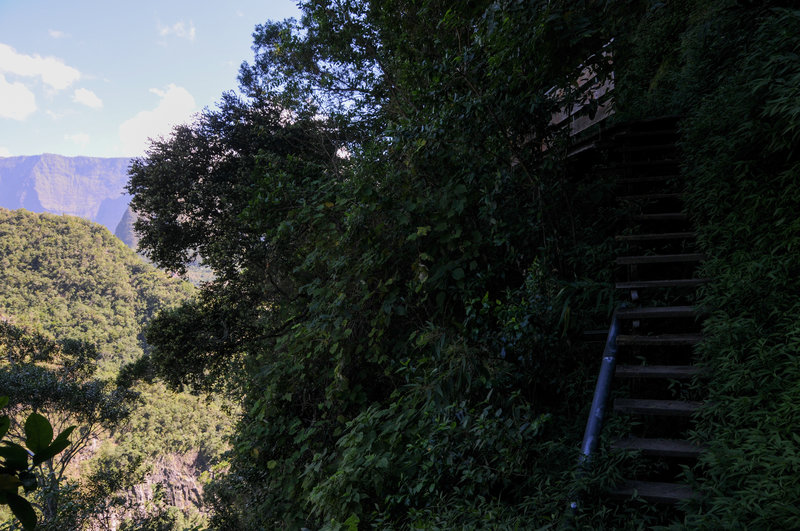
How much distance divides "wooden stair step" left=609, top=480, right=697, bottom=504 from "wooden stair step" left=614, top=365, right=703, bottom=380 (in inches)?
25.8

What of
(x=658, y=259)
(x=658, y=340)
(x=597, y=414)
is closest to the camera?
(x=597, y=414)

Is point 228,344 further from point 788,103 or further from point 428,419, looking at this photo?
point 788,103

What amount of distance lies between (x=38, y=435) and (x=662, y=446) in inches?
104

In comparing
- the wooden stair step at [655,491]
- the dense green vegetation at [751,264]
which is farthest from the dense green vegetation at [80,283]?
the wooden stair step at [655,491]

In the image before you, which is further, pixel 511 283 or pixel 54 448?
pixel 511 283

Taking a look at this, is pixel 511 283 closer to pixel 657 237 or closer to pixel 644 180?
pixel 657 237

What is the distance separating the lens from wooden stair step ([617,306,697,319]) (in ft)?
8.95

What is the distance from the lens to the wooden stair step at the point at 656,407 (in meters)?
2.33

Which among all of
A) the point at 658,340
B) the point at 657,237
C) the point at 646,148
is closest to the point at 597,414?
the point at 658,340

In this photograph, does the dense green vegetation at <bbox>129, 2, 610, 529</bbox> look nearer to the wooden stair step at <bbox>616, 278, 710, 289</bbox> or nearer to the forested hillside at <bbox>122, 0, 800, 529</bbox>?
the forested hillside at <bbox>122, 0, 800, 529</bbox>

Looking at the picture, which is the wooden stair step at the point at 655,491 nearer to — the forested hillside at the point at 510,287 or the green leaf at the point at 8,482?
the forested hillside at the point at 510,287

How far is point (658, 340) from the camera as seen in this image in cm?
268

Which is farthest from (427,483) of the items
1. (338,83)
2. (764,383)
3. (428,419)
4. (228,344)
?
(338,83)

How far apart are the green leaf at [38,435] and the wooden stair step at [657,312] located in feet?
9.74
